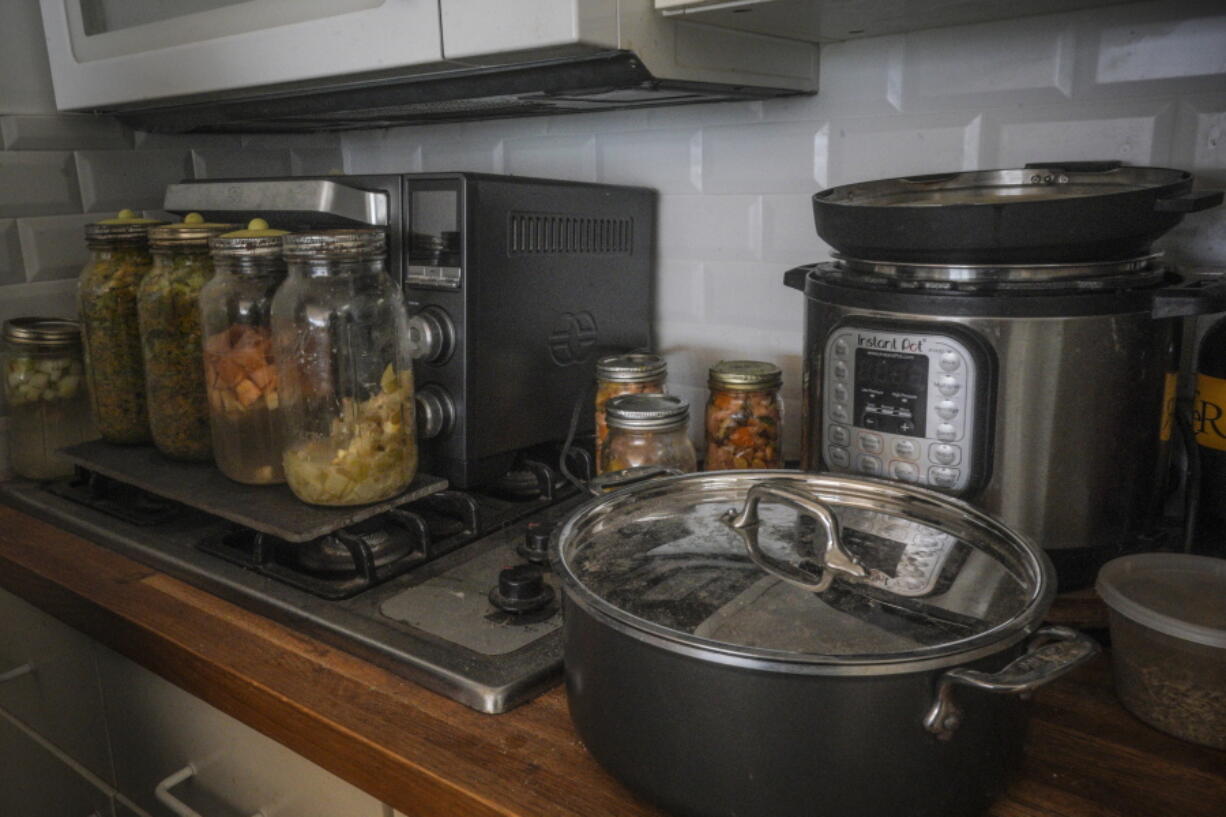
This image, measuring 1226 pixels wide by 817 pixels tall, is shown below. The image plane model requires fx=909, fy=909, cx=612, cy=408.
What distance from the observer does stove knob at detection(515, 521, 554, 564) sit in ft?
2.57

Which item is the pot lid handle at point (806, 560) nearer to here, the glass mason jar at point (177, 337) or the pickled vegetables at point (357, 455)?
the pickled vegetables at point (357, 455)

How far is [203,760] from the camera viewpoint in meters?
0.80

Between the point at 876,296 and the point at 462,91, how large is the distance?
1.58 feet

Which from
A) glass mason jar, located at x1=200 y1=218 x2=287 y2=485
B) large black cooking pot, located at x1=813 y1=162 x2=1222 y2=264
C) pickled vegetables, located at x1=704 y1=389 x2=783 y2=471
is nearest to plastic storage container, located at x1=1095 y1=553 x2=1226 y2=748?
large black cooking pot, located at x1=813 y1=162 x2=1222 y2=264

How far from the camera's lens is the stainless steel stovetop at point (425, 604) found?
0.63 meters

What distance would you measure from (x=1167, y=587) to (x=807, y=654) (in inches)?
13.7

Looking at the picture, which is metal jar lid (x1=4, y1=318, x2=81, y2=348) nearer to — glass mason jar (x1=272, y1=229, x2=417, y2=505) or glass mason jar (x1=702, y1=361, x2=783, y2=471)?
glass mason jar (x1=272, y1=229, x2=417, y2=505)

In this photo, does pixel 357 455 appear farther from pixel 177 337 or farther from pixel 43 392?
pixel 43 392

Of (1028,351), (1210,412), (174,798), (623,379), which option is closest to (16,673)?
(174,798)

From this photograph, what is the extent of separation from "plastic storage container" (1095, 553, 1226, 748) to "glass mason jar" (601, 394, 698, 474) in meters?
0.36

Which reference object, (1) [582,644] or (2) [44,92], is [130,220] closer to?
(2) [44,92]

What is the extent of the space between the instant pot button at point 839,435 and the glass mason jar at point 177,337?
2.05ft

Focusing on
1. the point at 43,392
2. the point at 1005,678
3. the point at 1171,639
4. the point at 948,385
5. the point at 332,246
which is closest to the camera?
the point at 1005,678

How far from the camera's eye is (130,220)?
3.31 feet
